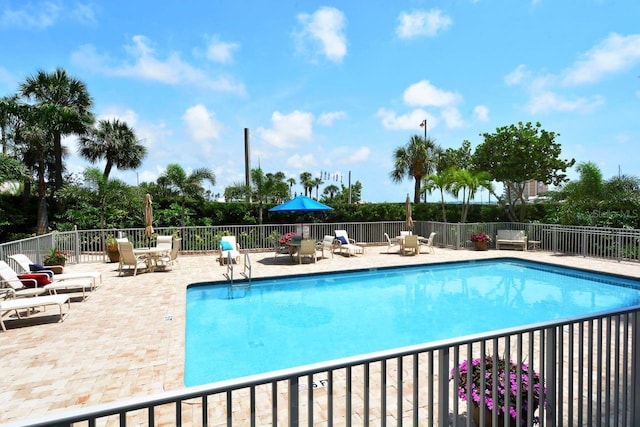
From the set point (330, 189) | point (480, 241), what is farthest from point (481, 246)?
point (330, 189)

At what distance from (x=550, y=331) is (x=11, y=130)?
75.9ft

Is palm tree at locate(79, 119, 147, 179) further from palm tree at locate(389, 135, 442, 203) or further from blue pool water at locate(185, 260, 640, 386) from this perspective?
palm tree at locate(389, 135, 442, 203)

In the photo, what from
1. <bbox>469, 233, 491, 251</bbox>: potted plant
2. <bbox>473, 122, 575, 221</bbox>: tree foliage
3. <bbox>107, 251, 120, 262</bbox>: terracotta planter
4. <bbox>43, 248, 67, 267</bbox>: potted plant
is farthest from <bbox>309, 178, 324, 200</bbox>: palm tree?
<bbox>43, 248, 67, 267</bbox>: potted plant

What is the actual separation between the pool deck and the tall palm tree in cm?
1286

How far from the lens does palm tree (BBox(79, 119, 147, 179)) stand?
75.5 feet

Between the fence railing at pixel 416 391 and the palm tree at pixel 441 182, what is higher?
the palm tree at pixel 441 182

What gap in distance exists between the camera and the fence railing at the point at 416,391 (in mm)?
1397

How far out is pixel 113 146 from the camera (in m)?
23.3

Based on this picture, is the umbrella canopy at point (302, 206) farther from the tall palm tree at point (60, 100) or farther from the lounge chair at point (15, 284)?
the tall palm tree at point (60, 100)

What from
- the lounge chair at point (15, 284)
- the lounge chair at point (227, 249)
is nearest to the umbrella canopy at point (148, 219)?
the lounge chair at point (227, 249)

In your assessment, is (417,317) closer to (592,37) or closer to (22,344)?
(22,344)

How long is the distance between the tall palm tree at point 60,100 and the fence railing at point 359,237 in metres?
7.94

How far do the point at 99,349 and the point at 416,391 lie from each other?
4.74 meters

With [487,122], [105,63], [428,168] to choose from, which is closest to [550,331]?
[105,63]
